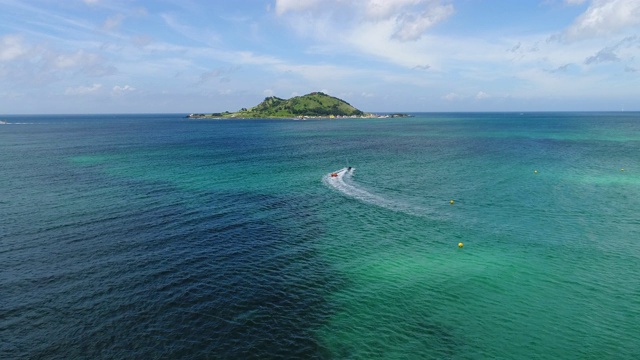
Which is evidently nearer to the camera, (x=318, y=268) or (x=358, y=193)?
(x=318, y=268)

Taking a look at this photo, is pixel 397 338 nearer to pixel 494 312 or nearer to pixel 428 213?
pixel 494 312

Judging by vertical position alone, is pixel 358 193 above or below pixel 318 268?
above

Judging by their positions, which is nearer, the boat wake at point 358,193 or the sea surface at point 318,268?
the sea surface at point 318,268

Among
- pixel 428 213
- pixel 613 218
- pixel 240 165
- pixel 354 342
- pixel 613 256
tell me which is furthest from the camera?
pixel 240 165

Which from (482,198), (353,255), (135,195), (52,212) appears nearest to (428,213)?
(482,198)
